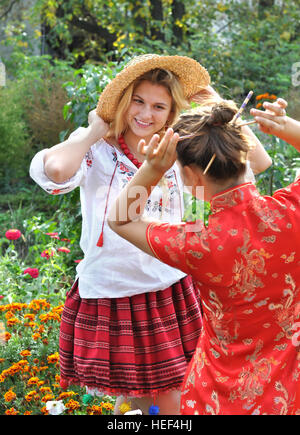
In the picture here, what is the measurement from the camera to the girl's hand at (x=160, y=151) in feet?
4.87

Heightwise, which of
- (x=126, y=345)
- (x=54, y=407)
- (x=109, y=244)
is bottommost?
(x=54, y=407)

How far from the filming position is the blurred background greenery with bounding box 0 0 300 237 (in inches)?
253

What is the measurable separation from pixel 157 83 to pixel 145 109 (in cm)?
12

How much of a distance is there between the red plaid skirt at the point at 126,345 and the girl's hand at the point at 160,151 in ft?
2.62

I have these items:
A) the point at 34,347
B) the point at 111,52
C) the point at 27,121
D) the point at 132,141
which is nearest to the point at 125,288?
the point at 132,141

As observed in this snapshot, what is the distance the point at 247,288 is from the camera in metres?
1.53

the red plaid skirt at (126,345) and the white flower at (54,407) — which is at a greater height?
the red plaid skirt at (126,345)

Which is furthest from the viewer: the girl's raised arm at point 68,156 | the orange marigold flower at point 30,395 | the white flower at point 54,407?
the orange marigold flower at point 30,395

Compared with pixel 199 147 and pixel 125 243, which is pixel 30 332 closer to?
pixel 125 243

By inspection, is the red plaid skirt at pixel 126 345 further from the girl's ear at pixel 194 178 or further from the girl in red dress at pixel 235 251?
the girl's ear at pixel 194 178

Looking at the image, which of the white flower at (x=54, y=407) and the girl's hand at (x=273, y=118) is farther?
the white flower at (x=54, y=407)

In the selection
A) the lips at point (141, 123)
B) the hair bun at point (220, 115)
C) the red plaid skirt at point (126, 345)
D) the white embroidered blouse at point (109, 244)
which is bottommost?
the red plaid skirt at point (126, 345)

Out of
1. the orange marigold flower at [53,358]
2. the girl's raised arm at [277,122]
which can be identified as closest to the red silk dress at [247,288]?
the girl's raised arm at [277,122]

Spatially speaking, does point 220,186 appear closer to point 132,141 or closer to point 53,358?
point 132,141
